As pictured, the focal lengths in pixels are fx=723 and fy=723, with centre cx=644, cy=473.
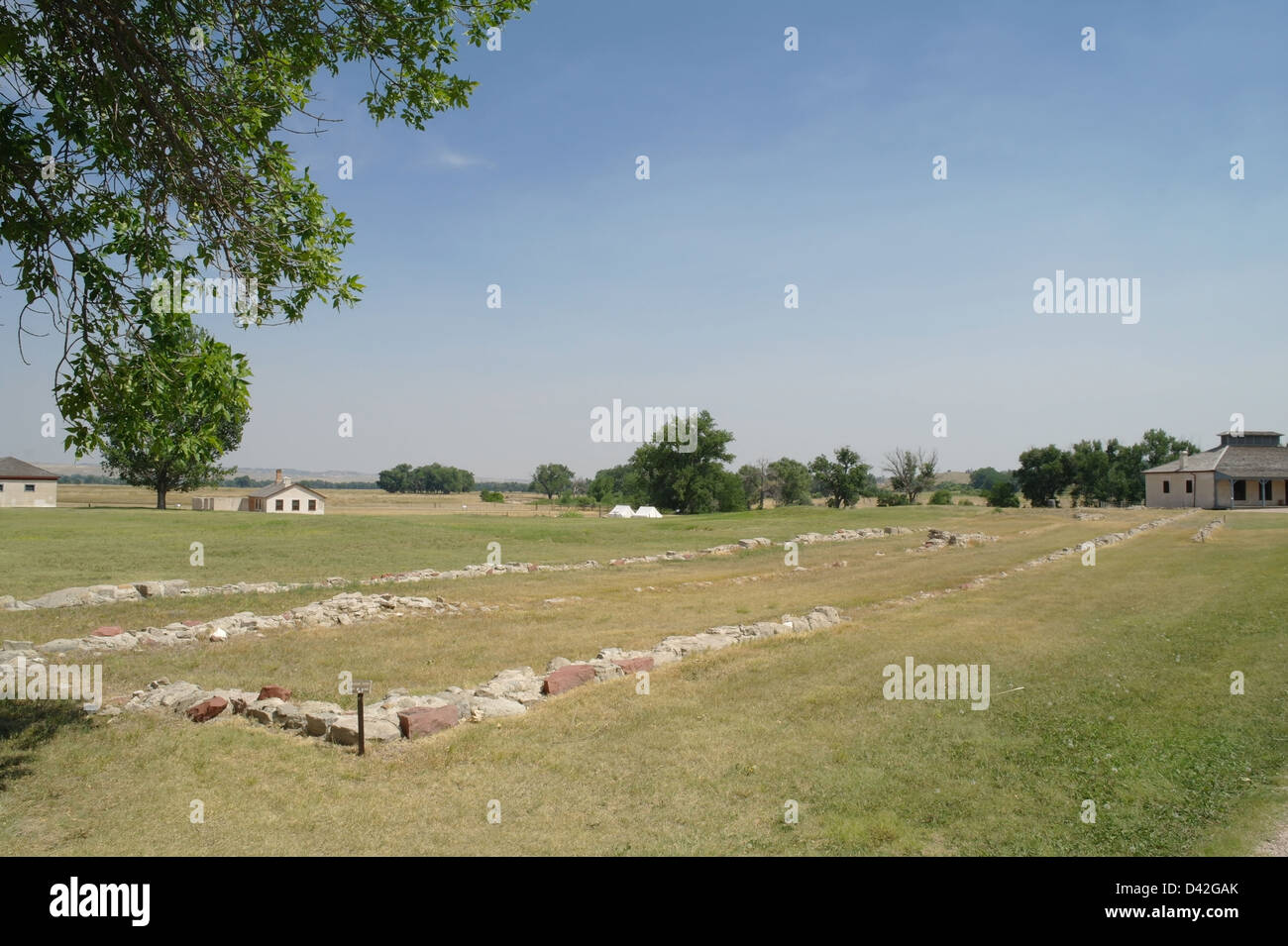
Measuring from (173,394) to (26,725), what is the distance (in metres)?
4.27

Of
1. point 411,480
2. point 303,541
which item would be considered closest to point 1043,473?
point 303,541

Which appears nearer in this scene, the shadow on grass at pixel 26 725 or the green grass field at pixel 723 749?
the green grass field at pixel 723 749

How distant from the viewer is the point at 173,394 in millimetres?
7586

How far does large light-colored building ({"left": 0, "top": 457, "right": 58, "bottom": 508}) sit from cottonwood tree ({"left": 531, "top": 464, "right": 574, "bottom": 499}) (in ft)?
337

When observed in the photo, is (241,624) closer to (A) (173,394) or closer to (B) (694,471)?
(A) (173,394)

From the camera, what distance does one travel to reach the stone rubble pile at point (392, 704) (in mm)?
8453

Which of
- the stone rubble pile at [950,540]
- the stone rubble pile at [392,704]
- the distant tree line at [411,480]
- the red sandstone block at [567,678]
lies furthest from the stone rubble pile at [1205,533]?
the distant tree line at [411,480]

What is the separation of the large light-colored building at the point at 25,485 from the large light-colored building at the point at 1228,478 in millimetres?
96820

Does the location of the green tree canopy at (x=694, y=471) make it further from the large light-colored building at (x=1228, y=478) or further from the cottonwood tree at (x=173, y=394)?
the cottonwood tree at (x=173, y=394)

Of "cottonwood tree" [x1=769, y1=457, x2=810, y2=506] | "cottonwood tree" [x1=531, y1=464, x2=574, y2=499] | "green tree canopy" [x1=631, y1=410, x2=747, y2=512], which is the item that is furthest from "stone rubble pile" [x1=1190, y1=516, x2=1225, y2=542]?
"cottonwood tree" [x1=531, y1=464, x2=574, y2=499]

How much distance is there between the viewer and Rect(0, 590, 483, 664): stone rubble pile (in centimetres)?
1241

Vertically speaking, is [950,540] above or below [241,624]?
below
